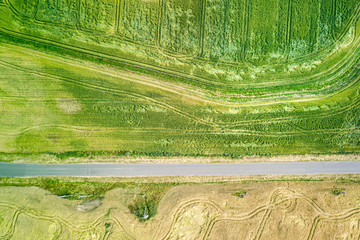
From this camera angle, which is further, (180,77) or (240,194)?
(180,77)

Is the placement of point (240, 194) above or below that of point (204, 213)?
above

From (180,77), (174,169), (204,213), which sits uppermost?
(180,77)

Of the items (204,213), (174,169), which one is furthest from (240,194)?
(174,169)

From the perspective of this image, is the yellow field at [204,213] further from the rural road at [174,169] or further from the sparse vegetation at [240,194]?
the rural road at [174,169]

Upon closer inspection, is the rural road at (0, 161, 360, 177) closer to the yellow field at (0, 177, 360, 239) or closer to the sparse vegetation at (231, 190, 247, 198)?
the yellow field at (0, 177, 360, 239)

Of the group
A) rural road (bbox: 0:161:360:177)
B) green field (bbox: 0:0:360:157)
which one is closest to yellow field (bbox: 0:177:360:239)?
rural road (bbox: 0:161:360:177)

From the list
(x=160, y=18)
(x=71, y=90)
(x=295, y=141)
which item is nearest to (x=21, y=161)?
(x=71, y=90)

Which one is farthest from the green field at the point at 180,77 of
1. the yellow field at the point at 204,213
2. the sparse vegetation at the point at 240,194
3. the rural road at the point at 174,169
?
the yellow field at the point at 204,213

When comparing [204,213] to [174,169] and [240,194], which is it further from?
[174,169]
